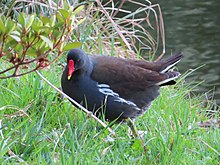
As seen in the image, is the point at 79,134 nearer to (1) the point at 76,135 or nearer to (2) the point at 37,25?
(1) the point at 76,135

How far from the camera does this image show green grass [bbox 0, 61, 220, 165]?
356 cm

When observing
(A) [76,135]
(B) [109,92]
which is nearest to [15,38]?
(A) [76,135]

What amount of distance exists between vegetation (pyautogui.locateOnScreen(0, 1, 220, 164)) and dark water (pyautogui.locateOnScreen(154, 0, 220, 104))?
9.34ft

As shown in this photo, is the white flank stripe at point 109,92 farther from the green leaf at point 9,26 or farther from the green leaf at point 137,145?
the green leaf at point 9,26

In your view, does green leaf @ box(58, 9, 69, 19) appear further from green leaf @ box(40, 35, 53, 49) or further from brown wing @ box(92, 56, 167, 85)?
brown wing @ box(92, 56, 167, 85)

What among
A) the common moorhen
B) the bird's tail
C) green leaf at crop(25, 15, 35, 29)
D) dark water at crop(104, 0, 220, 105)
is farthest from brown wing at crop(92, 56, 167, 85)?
dark water at crop(104, 0, 220, 105)

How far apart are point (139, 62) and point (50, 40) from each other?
1.71 m

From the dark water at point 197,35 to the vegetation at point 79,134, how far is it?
2847 mm

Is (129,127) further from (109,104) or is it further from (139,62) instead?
(139,62)

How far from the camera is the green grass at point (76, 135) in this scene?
356 centimetres

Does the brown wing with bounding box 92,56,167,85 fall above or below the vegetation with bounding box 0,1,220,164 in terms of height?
above

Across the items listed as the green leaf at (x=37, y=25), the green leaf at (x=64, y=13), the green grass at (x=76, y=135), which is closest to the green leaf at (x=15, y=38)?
the green leaf at (x=37, y=25)

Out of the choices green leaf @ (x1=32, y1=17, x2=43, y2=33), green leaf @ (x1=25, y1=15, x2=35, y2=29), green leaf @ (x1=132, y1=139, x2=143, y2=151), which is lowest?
green leaf @ (x1=132, y1=139, x2=143, y2=151)

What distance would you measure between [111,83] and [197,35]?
5335 mm
